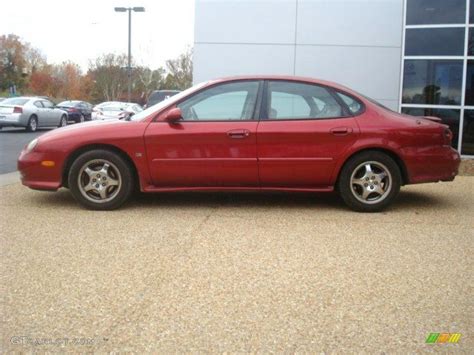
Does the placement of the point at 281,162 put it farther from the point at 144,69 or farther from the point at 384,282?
the point at 144,69

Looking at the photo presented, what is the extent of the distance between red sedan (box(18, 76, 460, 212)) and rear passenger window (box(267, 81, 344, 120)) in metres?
0.01

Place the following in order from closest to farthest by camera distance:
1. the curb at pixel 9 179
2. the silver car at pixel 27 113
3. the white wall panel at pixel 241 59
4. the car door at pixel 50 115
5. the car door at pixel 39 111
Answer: the curb at pixel 9 179, the white wall panel at pixel 241 59, the silver car at pixel 27 113, the car door at pixel 39 111, the car door at pixel 50 115

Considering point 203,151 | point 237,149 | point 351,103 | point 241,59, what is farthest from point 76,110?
point 351,103

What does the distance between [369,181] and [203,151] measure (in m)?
1.78

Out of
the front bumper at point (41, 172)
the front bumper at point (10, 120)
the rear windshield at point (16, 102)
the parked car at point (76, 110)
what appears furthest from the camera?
the parked car at point (76, 110)

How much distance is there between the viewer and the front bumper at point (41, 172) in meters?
5.58

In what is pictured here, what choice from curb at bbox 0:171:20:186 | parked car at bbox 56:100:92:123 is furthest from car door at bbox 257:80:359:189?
parked car at bbox 56:100:92:123

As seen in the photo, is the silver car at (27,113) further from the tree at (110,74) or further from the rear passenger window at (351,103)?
the tree at (110,74)

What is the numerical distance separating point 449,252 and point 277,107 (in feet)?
7.69

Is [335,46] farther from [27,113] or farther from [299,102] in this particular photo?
[27,113]

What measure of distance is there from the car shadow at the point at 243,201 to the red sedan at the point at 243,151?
0.34 meters

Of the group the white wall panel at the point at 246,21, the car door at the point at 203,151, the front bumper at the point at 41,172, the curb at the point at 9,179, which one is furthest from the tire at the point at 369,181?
the white wall panel at the point at 246,21

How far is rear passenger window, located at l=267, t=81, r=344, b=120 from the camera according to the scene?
568cm

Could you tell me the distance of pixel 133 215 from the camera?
17.7ft
